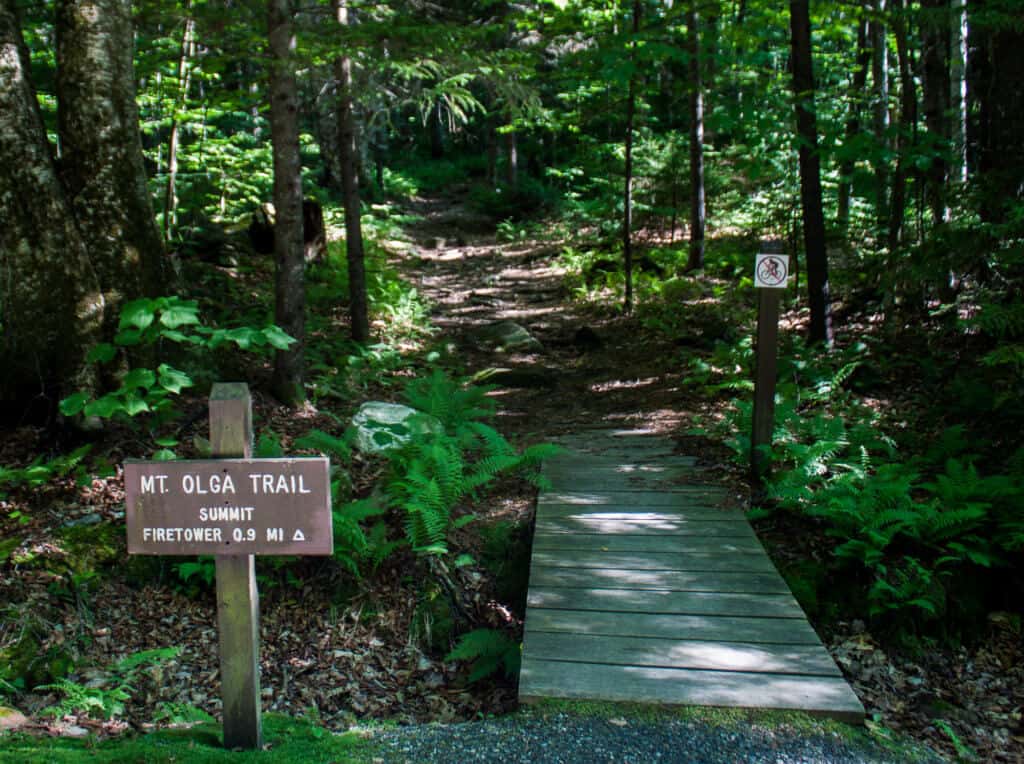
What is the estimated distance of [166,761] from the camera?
2998 millimetres

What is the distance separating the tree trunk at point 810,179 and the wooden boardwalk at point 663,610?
4659 millimetres

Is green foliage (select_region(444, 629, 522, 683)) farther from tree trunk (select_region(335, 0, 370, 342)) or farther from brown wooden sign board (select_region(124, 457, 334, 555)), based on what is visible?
tree trunk (select_region(335, 0, 370, 342))

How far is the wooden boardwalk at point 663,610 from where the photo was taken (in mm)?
3652

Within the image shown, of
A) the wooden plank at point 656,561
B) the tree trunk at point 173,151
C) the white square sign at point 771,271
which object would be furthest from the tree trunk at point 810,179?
the tree trunk at point 173,151

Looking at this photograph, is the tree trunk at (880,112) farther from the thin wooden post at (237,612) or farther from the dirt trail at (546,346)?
the thin wooden post at (237,612)

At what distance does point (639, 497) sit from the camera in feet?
20.4

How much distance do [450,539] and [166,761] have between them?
9.21 feet

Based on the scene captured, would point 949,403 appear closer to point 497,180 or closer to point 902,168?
point 902,168

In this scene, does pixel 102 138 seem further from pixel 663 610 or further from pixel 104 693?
pixel 663 610

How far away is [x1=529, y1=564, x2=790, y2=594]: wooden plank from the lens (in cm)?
469

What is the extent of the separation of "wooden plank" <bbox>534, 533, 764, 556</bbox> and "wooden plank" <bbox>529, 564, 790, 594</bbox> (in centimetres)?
31

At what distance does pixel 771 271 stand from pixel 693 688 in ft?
11.5

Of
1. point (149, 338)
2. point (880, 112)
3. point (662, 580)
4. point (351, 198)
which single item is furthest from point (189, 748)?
point (880, 112)

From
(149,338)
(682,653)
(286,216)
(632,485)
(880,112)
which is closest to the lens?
(682,653)
